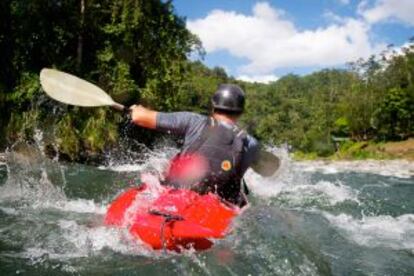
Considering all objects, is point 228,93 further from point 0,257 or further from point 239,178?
point 0,257

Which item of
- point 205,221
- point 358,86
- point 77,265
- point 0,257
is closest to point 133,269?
point 77,265

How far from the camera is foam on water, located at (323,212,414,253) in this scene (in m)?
6.17

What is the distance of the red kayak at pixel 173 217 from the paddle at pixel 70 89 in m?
1.20

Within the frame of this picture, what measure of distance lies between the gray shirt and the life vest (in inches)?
1.8

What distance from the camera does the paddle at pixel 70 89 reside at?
564cm

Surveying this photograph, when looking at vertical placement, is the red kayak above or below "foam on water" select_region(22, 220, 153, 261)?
above

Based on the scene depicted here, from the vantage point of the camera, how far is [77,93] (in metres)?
5.73

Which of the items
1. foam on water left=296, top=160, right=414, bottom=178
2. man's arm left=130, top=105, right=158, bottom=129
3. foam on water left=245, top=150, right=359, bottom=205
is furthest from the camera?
foam on water left=296, top=160, right=414, bottom=178

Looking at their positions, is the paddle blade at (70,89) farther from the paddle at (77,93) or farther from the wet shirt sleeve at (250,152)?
the wet shirt sleeve at (250,152)

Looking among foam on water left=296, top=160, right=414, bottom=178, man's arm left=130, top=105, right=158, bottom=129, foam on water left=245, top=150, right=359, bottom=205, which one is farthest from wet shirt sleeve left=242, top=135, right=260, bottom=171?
foam on water left=296, top=160, right=414, bottom=178

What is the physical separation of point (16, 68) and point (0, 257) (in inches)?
645

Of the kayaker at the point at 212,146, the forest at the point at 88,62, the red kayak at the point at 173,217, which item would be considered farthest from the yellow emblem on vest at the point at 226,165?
the forest at the point at 88,62

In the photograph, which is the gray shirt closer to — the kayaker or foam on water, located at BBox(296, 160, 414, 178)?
the kayaker

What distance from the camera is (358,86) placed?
5472 centimetres
